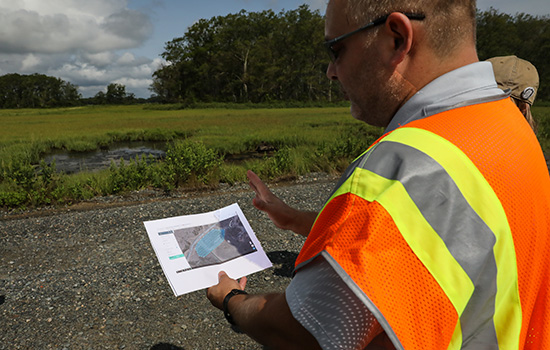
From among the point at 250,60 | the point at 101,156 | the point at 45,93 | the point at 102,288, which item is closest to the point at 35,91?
the point at 45,93

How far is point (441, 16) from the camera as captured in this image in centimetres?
91

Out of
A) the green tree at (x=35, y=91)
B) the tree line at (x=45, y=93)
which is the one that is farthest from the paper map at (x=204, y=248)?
the green tree at (x=35, y=91)

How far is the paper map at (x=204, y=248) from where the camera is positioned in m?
1.56

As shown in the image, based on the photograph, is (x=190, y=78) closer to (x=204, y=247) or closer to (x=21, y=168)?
Result: (x=21, y=168)

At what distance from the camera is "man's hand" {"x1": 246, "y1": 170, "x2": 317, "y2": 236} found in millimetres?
1636

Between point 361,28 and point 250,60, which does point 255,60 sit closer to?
point 250,60

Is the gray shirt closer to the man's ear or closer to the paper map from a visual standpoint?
the man's ear

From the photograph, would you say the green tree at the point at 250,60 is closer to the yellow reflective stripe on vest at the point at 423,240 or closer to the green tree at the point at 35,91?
the green tree at the point at 35,91

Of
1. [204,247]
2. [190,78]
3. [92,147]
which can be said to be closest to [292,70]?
[190,78]

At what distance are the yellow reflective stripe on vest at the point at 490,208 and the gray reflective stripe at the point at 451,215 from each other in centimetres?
2

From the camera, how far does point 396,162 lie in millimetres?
727

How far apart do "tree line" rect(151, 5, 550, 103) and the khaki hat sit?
1995 inches

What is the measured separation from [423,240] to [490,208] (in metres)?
0.16

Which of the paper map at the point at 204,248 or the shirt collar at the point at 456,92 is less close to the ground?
the shirt collar at the point at 456,92
